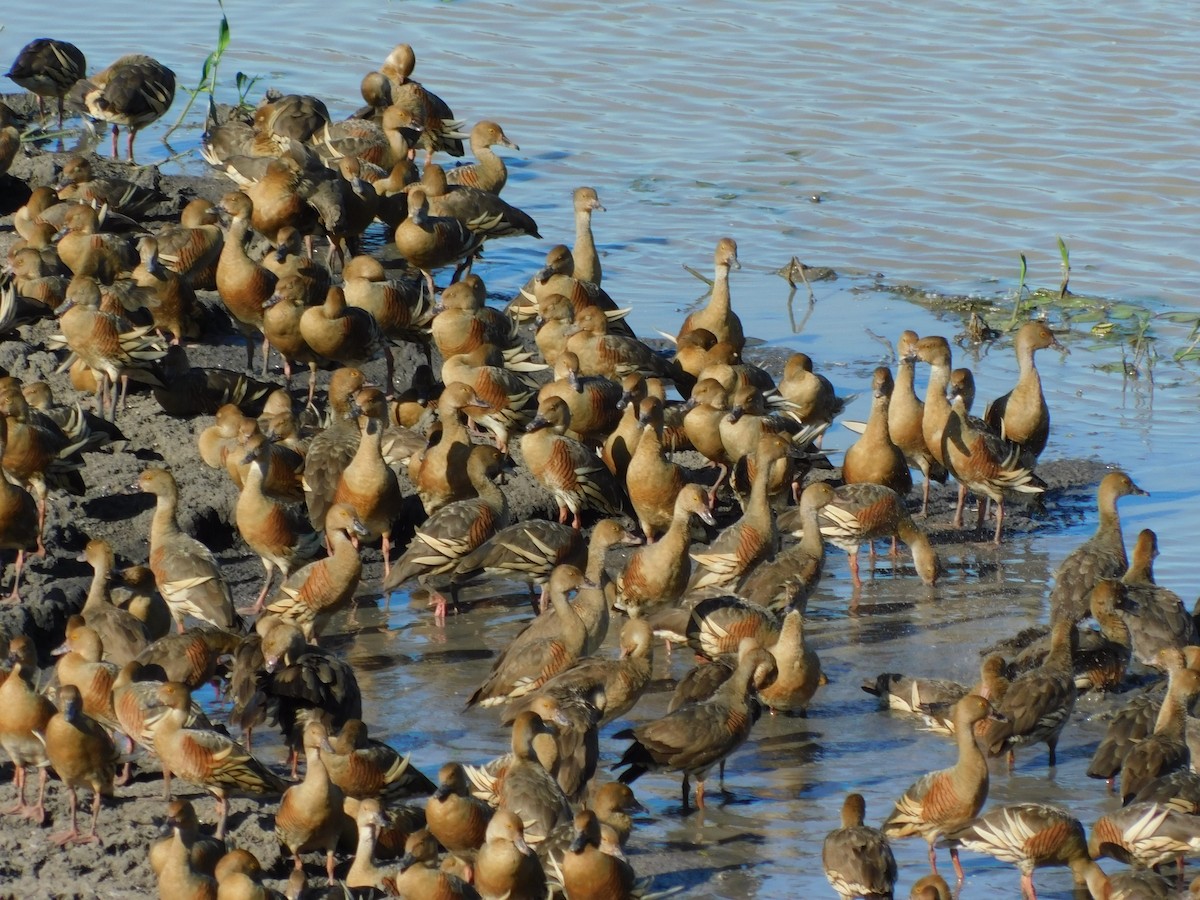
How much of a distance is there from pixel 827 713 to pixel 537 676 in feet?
4.88

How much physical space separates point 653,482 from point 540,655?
8.92 feet

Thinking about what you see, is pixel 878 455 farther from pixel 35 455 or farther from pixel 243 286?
pixel 35 455

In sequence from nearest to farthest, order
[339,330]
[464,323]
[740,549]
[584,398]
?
[740,549] → [584,398] → [339,330] → [464,323]

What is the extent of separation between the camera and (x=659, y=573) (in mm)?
10984

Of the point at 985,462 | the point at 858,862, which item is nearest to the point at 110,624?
the point at 858,862

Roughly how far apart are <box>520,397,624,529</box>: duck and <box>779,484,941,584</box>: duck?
1.41m

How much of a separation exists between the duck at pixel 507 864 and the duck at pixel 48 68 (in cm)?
1261

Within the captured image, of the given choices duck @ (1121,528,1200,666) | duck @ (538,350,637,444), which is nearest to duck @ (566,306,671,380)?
duck @ (538,350,637,444)

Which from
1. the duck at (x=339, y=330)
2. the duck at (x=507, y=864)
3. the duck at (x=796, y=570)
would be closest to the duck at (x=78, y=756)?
the duck at (x=507, y=864)

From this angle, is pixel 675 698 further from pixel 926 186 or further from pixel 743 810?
pixel 926 186

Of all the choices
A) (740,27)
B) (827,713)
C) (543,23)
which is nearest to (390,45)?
(543,23)

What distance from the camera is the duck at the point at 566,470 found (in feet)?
40.6

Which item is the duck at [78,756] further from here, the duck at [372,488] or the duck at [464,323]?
the duck at [464,323]

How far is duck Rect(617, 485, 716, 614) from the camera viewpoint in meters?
11.0
